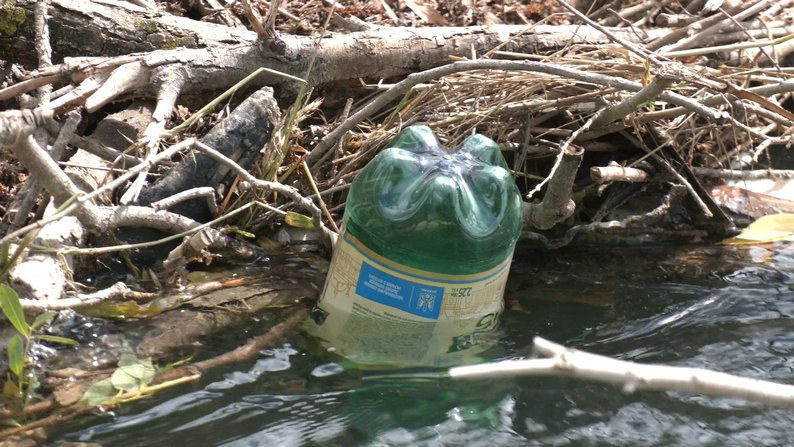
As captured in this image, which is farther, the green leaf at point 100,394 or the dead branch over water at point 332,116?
the dead branch over water at point 332,116

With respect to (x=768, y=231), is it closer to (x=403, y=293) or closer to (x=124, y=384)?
(x=403, y=293)

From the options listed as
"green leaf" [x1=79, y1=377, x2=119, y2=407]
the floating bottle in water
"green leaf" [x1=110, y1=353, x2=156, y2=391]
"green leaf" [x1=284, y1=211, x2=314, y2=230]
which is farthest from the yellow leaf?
"green leaf" [x1=79, y1=377, x2=119, y2=407]

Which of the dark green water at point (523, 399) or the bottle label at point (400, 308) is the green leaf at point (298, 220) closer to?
the bottle label at point (400, 308)

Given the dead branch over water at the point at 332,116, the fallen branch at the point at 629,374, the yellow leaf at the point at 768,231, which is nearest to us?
the fallen branch at the point at 629,374

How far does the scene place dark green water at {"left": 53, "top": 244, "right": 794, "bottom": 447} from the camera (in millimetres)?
2176

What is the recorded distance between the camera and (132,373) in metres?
2.34

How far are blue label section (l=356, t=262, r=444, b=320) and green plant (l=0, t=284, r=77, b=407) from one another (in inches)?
30.0

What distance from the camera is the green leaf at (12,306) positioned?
2.10 metres

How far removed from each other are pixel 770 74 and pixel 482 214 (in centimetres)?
151

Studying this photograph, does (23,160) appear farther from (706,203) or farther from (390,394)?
(706,203)

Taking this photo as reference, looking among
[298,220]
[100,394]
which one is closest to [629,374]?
[100,394]

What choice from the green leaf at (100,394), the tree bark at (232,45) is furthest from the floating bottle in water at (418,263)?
the tree bark at (232,45)

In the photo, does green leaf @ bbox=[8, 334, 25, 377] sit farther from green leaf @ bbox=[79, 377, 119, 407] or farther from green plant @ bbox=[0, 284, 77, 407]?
green leaf @ bbox=[79, 377, 119, 407]

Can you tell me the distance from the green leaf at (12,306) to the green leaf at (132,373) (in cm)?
28
